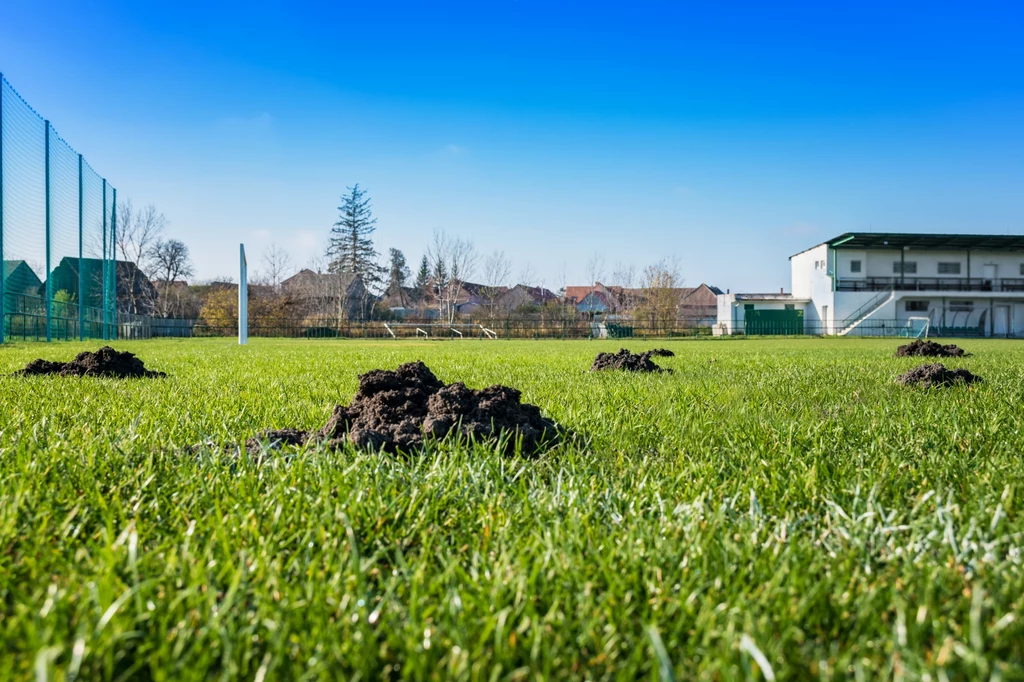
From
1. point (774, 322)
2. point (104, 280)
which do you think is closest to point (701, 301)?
point (774, 322)

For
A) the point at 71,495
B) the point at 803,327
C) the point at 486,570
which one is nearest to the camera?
the point at 486,570

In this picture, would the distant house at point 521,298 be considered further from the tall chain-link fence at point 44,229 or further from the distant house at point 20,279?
the distant house at point 20,279

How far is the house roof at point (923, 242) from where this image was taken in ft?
172

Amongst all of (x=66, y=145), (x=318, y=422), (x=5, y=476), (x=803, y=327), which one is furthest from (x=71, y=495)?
(x=803, y=327)

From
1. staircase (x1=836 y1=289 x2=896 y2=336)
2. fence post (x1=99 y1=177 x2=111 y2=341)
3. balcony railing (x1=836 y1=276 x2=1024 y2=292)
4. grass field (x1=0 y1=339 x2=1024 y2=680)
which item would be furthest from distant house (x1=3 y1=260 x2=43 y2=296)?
balcony railing (x1=836 y1=276 x2=1024 y2=292)

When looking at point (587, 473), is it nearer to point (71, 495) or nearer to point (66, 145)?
point (71, 495)

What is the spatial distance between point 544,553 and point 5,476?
1767mm

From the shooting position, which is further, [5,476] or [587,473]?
[587,473]

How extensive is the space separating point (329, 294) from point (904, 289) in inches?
1889

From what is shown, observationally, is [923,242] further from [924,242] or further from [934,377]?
[934,377]

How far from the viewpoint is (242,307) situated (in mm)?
24594

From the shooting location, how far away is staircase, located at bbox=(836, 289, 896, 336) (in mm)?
52078

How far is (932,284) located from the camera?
55.7 meters

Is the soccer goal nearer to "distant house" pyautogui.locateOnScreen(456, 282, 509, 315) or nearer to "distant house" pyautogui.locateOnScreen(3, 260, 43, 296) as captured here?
"distant house" pyautogui.locateOnScreen(456, 282, 509, 315)
